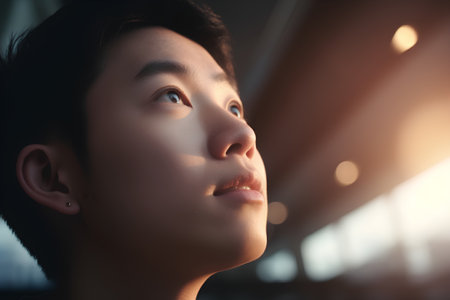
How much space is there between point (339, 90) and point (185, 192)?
316cm

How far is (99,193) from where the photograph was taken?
57 cm

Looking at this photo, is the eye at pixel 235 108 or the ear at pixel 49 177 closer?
the ear at pixel 49 177

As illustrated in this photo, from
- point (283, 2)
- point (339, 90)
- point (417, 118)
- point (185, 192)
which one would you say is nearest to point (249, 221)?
point (185, 192)

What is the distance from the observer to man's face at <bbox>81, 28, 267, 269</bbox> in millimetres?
524

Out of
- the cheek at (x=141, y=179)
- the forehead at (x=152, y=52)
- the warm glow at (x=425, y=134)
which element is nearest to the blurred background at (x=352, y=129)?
the warm glow at (x=425, y=134)

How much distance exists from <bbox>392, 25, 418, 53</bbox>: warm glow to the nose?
2402 millimetres

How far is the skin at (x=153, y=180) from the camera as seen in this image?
0.53 metres

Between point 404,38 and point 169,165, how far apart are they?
9.19 feet

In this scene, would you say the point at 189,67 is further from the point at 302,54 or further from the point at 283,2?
the point at 302,54

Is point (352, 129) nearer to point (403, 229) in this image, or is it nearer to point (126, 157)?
point (403, 229)

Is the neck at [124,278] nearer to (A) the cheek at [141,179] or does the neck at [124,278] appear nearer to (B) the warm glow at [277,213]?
(A) the cheek at [141,179]

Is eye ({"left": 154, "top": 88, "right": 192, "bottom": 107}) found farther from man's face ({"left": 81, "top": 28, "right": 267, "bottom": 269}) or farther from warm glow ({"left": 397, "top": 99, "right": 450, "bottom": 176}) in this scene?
warm glow ({"left": 397, "top": 99, "right": 450, "bottom": 176})

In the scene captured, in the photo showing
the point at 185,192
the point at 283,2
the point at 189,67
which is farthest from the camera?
the point at 283,2

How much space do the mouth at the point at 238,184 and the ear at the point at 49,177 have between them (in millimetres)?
224
